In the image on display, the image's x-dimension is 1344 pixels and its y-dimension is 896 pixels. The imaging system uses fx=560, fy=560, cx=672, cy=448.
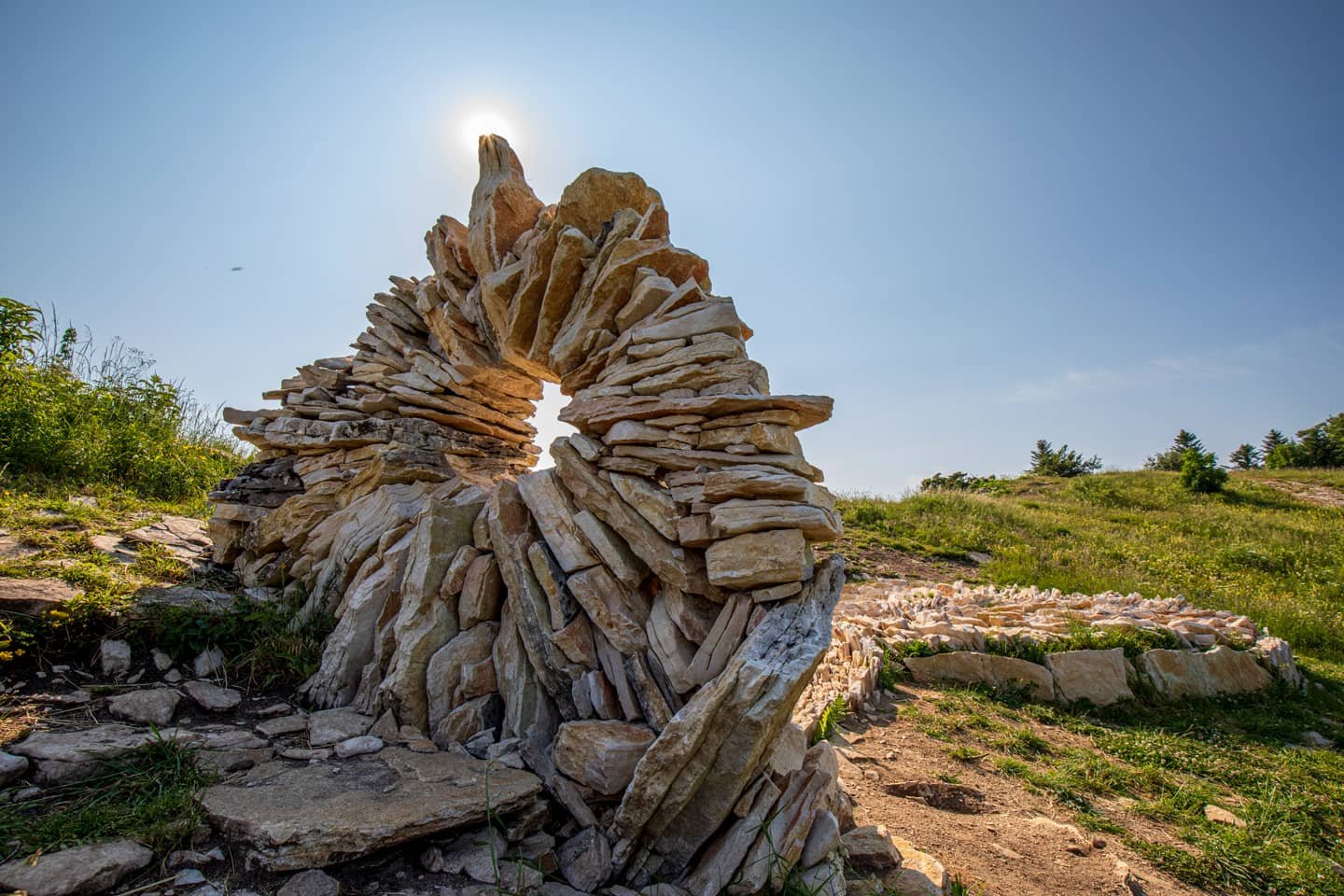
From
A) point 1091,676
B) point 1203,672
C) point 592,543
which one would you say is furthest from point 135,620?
point 1203,672

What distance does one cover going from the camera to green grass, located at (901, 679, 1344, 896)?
350 cm

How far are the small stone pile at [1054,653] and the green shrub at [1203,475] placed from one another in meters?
15.8

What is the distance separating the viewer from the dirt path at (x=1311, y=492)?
18.6 meters

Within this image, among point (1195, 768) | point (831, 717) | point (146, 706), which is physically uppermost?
point (146, 706)

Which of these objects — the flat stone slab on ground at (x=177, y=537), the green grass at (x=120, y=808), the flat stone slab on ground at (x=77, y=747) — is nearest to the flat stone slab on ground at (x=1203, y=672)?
the green grass at (x=120, y=808)

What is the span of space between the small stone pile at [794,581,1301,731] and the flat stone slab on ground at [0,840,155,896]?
14.8 ft

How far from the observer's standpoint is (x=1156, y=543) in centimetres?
1407

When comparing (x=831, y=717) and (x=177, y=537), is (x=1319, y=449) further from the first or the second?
(x=177, y=537)

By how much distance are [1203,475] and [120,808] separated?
88.1ft

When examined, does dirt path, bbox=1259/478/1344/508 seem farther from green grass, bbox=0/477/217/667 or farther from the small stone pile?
green grass, bbox=0/477/217/667

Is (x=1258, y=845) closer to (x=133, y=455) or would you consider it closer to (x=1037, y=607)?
(x=1037, y=607)

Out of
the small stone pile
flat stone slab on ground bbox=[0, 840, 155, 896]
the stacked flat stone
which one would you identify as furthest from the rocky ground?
the stacked flat stone

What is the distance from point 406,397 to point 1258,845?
7499mm

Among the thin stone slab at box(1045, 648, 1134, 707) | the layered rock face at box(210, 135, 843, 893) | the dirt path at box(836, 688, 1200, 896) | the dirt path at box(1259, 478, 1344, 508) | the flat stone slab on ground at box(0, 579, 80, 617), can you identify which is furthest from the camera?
the dirt path at box(1259, 478, 1344, 508)
